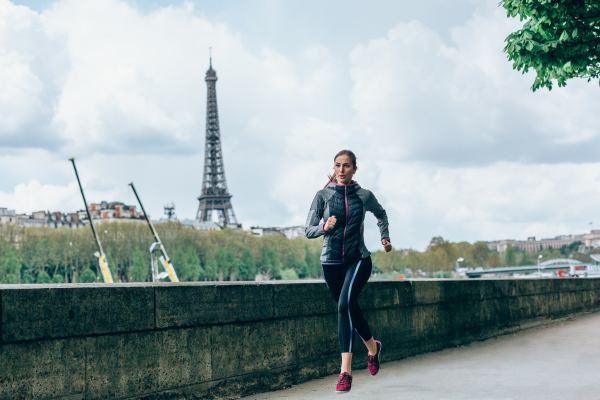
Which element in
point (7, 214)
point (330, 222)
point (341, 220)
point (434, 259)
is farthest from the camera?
point (7, 214)

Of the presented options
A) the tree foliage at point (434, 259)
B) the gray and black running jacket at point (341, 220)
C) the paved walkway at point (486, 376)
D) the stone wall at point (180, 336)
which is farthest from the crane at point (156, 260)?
the tree foliage at point (434, 259)

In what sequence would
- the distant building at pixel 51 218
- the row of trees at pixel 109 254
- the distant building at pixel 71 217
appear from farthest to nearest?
the distant building at pixel 71 217 → the distant building at pixel 51 218 → the row of trees at pixel 109 254

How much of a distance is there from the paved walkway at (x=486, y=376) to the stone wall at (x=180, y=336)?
0.29m

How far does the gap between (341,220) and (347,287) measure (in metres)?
0.51

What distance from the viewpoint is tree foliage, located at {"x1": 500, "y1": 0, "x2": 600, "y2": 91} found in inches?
402

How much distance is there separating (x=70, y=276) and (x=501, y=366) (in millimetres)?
122806

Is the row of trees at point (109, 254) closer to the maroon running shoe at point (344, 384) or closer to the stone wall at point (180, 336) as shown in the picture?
the stone wall at point (180, 336)

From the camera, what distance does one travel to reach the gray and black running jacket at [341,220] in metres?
5.08

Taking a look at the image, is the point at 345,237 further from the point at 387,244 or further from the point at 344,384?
the point at 344,384

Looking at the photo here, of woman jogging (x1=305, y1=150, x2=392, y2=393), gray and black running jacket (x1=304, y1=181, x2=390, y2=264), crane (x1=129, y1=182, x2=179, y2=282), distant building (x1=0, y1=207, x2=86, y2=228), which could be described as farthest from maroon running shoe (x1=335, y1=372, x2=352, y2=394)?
distant building (x1=0, y1=207, x2=86, y2=228)

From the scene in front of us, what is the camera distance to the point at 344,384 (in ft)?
16.8

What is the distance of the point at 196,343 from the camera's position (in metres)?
5.29

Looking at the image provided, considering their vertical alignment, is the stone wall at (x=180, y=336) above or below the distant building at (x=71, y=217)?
below

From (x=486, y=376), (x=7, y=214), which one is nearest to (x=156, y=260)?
(x=486, y=376)
